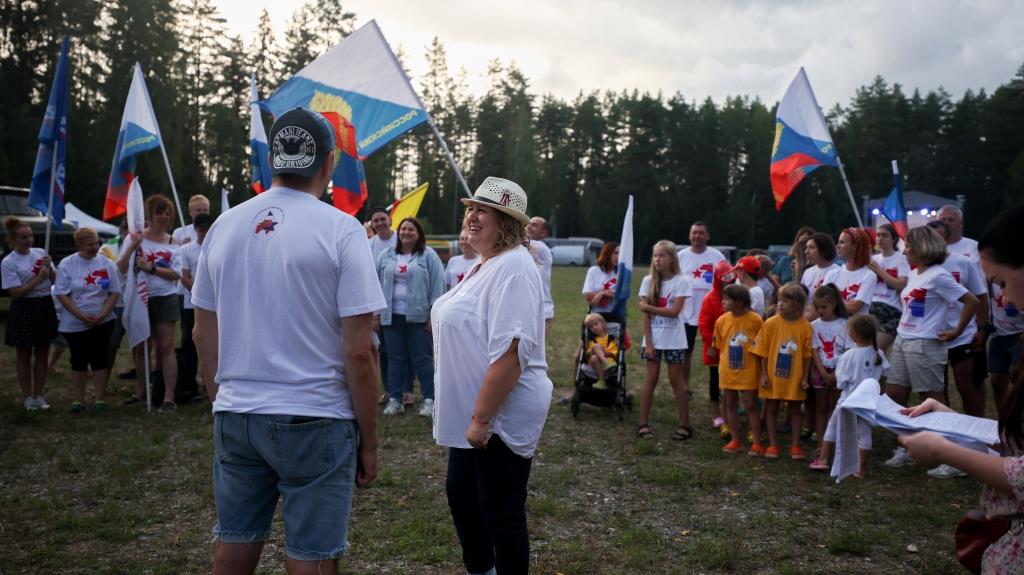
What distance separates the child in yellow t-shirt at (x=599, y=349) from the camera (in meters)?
8.07

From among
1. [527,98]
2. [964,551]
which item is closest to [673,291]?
[964,551]

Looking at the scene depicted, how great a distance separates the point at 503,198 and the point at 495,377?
0.80 metres

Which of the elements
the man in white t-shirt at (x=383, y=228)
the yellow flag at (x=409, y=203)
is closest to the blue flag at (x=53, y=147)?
the man in white t-shirt at (x=383, y=228)

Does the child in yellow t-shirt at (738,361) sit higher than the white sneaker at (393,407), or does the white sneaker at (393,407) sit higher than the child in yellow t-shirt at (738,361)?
the child in yellow t-shirt at (738,361)

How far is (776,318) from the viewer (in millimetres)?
6660

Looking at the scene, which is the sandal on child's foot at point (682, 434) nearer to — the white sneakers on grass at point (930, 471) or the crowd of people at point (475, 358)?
the crowd of people at point (475, 358)

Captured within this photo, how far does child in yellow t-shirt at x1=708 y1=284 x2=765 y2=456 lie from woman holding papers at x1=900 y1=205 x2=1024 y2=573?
4614 mm

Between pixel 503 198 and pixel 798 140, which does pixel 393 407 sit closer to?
pixel 503 198

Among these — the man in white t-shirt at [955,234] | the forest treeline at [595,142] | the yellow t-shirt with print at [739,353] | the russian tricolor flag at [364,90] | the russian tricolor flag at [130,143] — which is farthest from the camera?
the forest treeline at [595,142]

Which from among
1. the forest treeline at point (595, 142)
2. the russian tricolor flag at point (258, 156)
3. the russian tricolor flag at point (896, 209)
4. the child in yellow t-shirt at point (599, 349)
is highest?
the forest treeline at point (595, 142)

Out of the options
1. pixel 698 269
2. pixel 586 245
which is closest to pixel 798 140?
pixel 698 269

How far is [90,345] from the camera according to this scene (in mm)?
8031

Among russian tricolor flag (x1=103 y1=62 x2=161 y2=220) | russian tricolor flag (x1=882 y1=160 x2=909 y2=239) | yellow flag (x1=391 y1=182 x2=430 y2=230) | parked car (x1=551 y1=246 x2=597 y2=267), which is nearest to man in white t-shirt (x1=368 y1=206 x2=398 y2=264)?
yellow flag (x1=391 y1=182 x2=430 y2=230)

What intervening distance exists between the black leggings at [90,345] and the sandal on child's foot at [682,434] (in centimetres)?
623
